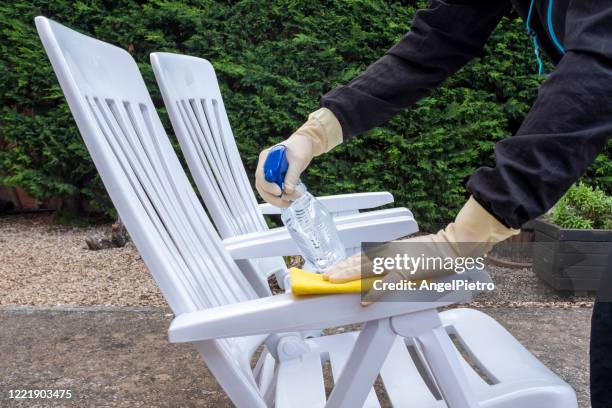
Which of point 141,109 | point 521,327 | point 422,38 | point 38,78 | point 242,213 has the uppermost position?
point 422,38

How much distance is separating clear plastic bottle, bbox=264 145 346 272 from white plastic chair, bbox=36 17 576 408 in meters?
0.09

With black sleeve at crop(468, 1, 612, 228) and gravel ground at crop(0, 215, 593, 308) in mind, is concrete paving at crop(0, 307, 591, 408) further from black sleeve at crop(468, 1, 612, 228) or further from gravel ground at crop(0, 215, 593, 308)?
black sleeve at crop(468, 1, 612, 228)

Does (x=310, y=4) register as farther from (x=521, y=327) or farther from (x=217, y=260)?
(x=217, y=260)

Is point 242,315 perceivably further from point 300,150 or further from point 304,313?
point 300,150

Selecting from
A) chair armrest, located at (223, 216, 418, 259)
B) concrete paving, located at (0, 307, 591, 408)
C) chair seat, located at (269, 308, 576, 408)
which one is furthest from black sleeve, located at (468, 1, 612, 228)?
concrete paving, located at (0, 307, 591, 408)

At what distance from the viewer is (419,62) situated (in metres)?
1.22

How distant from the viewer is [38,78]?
4273mm

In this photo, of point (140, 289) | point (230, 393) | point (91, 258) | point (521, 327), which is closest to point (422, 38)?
point (230, 393)

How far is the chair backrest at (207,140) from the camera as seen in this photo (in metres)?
1.62

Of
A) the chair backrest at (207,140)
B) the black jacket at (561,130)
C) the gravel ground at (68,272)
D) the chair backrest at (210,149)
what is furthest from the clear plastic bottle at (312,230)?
the gravel ground at (68,272)

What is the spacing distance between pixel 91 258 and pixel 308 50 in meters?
2.16

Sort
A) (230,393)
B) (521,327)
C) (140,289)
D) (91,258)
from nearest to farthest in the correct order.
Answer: (230,393), (521,327), (140,289), (91,258)

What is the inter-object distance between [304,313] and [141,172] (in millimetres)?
550

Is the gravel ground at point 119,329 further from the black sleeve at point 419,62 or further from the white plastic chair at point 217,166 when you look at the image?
the black sleeve at point 419,62
